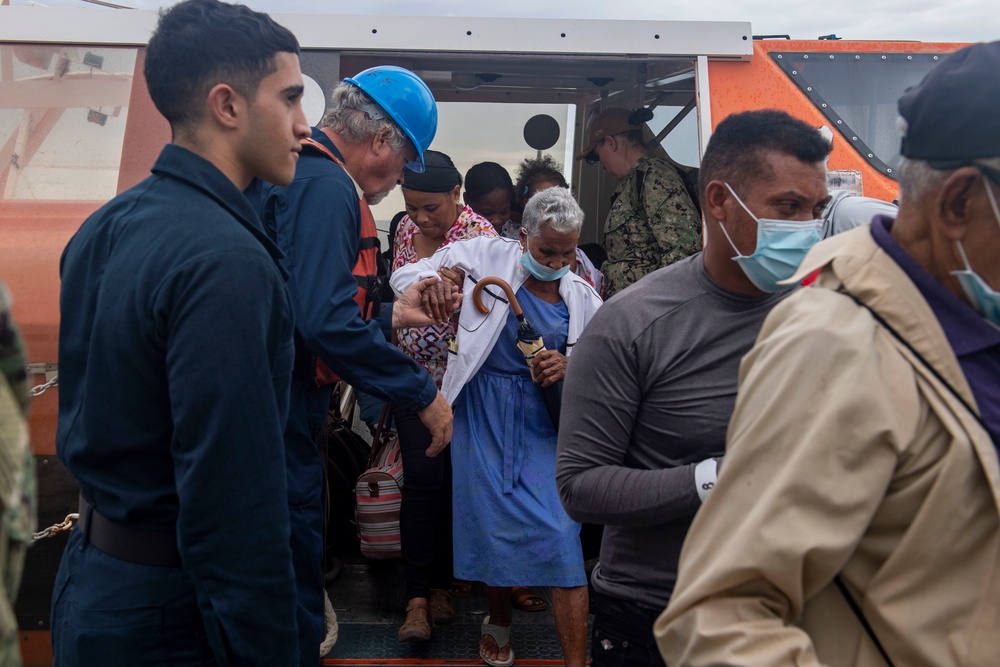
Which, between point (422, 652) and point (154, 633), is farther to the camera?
point (422, 652)

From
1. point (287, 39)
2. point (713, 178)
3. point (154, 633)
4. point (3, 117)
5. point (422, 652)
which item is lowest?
point (422, 652)

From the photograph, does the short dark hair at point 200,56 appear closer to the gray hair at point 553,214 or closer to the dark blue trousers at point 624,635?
the dark blue trousers at point 624,635

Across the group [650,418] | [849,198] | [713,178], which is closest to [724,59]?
[849,198]

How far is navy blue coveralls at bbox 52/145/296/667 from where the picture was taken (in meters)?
1.51

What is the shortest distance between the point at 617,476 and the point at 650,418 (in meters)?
0.15

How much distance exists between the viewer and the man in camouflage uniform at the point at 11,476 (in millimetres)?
728

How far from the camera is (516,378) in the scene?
3.69 meters

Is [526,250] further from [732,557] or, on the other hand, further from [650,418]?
[732,557]

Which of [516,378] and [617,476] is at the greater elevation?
[516,378]

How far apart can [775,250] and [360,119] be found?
1575 millimetres

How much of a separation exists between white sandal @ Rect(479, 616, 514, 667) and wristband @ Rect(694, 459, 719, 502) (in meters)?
2.12

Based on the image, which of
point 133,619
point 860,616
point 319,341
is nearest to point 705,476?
point 860,616

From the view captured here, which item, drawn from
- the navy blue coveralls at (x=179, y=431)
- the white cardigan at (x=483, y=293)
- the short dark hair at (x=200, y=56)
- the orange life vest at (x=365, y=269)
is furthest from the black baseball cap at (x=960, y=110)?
the white cardigan at (x=483, y=293)

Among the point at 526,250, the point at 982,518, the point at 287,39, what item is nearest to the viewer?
the point at 982,518
